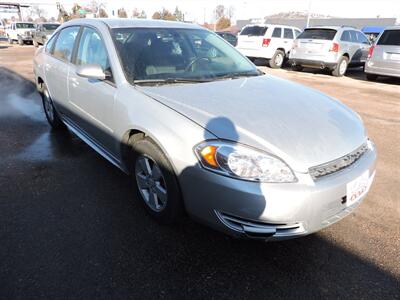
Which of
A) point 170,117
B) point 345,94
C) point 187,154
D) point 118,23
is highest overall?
point 118,23

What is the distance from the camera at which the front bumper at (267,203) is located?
2.11 metres

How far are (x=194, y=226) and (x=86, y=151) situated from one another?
2.20 meters

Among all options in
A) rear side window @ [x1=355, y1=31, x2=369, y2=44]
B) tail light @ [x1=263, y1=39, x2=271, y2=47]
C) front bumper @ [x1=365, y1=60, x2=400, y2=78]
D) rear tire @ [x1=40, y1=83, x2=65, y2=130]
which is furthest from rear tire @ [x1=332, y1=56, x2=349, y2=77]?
rear tire @ [x1=40, y1=83, x2=65, y2=130]

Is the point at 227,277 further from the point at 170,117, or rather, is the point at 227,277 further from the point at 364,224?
the point at 364,224

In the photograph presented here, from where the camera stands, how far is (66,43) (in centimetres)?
434

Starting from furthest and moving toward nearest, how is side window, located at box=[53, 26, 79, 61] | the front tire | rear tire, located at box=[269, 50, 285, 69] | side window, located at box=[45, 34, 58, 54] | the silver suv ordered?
1. rear tire, located at box=[269, 50, 285, 69]
2. the silver suv
3. side window, located at box=[45, 34, 58, 54]
4. side window, located at box=[53, 26, 79, 61]
5. the front tire

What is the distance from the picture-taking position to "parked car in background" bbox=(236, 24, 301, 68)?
1459 cm

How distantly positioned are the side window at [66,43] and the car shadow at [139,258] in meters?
1.75

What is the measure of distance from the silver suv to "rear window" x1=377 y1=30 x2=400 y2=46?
1701 millimetres

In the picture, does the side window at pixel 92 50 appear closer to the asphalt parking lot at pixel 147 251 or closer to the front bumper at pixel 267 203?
the asphalt parking lot at pixel 147 251

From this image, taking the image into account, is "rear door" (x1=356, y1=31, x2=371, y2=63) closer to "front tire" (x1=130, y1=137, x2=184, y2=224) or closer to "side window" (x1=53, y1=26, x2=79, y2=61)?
"side window" (x1=53, y1=26, x2=79, y2=61)

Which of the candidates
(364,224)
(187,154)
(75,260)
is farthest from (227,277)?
(364,224)

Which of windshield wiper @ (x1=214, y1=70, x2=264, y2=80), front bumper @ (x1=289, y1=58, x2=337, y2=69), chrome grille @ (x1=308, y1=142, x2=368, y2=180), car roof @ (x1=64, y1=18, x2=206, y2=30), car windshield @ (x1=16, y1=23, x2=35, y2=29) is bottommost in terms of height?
front bumper @ (x1=289, y1=58, x2=337, y2=69)

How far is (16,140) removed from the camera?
15.8 ft
